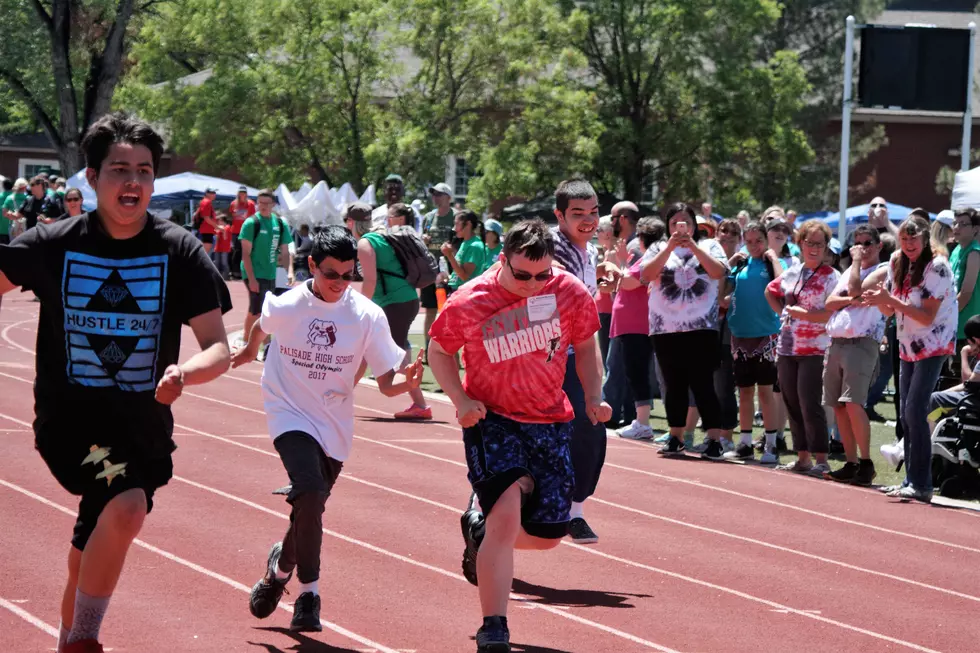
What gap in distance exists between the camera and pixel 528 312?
6449 millimetres

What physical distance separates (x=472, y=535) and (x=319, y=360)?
100 centimetres

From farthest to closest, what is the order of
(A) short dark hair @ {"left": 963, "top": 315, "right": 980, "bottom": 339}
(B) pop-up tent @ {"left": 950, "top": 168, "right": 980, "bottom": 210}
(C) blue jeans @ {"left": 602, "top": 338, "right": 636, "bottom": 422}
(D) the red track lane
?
(B) pop-up tent @ {"left": 950, "top": 168, "right": 980, "bottom": 210}
(C) blue jeans @ {"left": 602, "top": 338, "right": 636, "bottom": 422}
(A) short dark hair @ {"left": 963, "top": 315, "right": 980, "bottom": 339}
(D) the red track lane

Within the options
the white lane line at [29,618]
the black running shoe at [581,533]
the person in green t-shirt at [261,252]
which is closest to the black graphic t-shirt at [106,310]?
the white lane line at [29,618]

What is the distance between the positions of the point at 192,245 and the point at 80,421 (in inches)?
27.6

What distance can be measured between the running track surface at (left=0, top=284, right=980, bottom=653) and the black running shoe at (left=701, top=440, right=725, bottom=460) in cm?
17

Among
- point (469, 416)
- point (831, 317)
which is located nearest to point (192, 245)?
point (469, 416)

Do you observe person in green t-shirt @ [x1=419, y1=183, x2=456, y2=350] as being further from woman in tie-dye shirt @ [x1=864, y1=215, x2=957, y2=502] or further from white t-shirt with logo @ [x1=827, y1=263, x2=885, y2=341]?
woman in tie-dye shirt @ [x1=864, y1=215, x2=957, y2=502]

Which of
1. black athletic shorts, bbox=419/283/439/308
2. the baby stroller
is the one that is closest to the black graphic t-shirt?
the baby stroller

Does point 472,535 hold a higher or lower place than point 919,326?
lower

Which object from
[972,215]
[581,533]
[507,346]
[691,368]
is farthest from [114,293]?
[972,215]

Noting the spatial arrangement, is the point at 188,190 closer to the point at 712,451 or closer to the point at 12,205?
the point at 12,205

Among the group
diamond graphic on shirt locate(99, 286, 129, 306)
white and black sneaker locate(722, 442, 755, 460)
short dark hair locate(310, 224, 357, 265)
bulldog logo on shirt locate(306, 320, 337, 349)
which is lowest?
white and black sneaker locate(722, 442, 755, 460)

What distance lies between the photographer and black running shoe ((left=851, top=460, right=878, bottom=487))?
38.3ft

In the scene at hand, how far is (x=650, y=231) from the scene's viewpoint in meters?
12.8
